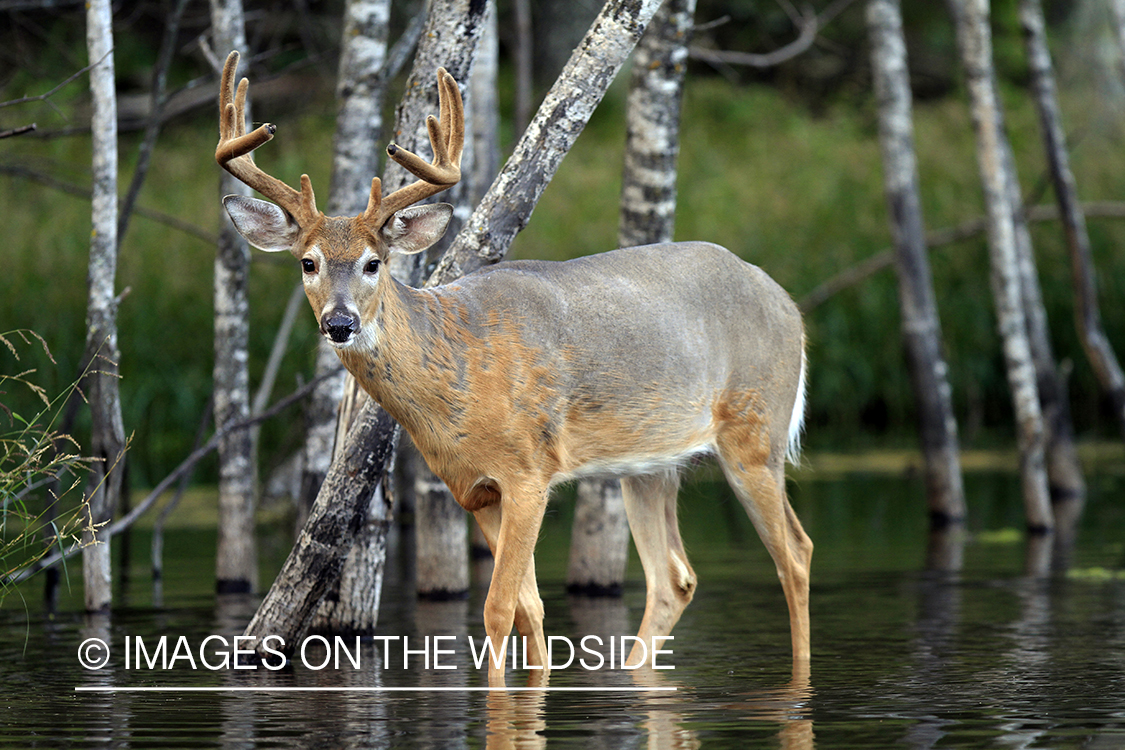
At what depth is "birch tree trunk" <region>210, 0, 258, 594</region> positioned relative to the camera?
388 inches

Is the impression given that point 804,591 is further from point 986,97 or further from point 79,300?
point 79,300

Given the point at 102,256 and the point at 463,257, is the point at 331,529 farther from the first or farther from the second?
the point at 102,256

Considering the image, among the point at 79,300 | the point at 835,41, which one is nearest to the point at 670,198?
the point at 79,300

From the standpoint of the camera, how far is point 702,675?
714 centimetres

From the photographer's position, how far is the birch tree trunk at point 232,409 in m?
9.87

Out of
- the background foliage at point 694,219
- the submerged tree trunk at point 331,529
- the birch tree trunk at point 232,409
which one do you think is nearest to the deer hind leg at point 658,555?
the submerged tree trunk at point 331,529

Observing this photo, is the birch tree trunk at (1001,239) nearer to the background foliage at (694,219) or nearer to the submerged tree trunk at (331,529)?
the background foliage at (694,219)

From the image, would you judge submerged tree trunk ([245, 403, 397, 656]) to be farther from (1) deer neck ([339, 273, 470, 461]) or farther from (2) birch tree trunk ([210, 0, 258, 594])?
(2) birch tree trunk ([210, 0, 258, 594])

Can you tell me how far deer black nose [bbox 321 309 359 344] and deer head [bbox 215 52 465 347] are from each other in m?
0.04

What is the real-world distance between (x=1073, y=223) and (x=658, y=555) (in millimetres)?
7155

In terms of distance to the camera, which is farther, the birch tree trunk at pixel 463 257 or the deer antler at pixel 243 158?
the birch tree trunk at pixel 463 257

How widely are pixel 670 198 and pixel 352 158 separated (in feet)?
6.12

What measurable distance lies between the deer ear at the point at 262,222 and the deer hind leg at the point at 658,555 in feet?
7.59

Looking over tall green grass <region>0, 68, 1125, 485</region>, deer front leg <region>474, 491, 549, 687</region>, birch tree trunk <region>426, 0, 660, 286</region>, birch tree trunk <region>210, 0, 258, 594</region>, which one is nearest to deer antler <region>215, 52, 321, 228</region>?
birch tree trunk <region>426, 0, 660, 286</region>
